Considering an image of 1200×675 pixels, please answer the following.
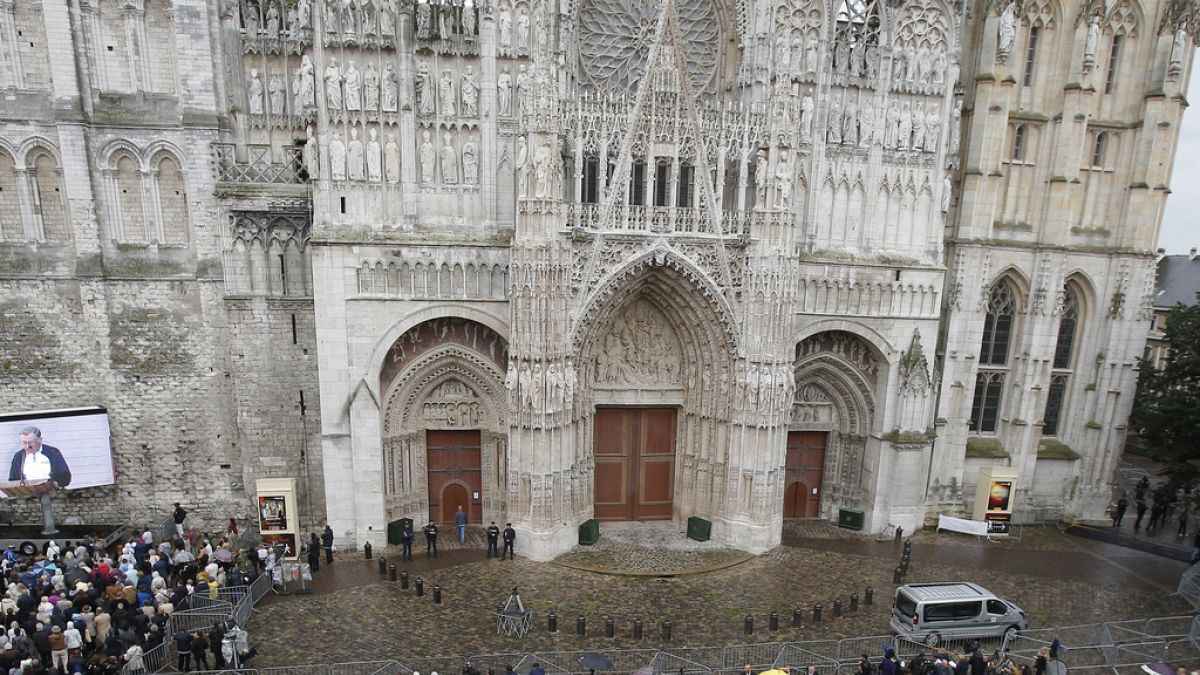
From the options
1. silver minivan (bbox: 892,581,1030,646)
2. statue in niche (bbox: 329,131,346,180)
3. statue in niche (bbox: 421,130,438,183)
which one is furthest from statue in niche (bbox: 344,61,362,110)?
silver minivan (bbox: 892,581,1030,646)

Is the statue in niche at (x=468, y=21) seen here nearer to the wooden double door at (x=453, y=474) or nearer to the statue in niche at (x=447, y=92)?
the statue in niche at (x=447, y=92)

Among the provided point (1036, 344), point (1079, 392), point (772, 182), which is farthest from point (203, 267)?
point (1079, 392)

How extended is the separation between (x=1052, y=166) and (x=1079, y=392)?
9.27 m

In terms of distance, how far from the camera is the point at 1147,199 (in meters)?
24.8

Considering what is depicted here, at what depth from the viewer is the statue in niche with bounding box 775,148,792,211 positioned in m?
20.9

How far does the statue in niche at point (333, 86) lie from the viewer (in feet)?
66.2

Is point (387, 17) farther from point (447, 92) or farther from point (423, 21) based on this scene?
point (447, 92)

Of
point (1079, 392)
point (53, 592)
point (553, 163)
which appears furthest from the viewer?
point (1079, 392)

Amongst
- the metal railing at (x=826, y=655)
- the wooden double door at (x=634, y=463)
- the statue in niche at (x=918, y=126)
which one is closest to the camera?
the metal railing at (x=826, y=655)

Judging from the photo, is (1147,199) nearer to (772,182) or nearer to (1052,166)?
(1052,166)

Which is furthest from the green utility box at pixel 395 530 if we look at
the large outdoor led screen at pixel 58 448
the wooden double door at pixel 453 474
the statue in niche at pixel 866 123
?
the statue in niche at pixel 866 123

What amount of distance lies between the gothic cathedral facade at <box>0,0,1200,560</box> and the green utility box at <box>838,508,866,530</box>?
35.5 inches

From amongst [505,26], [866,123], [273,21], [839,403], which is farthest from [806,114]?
[273,21]

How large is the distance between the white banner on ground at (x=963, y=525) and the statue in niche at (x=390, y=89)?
2478cm
